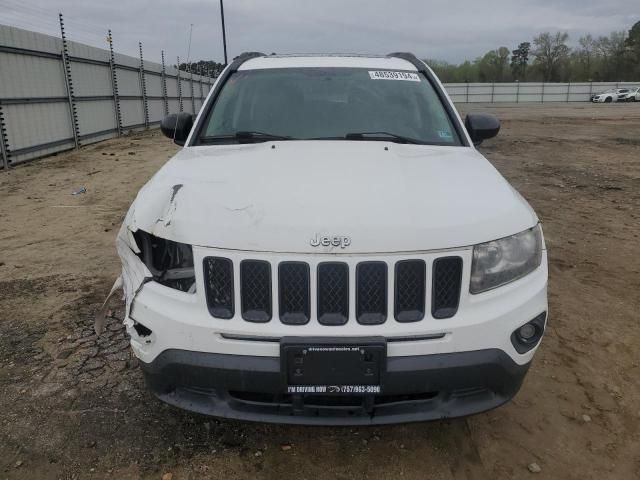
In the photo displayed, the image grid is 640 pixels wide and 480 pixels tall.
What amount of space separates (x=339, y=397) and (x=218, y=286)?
2.20ft

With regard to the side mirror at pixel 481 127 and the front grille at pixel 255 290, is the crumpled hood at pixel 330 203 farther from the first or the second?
the side mirror at pixel 481 127

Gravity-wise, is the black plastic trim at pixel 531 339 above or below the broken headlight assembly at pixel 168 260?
below

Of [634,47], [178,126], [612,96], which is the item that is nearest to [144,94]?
[178,126]

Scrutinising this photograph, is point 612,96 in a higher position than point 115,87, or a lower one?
lower

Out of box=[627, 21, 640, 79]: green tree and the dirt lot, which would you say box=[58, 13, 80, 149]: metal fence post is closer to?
the dirt lot

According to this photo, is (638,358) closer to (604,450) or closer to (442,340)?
(604,450)

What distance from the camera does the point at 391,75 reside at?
375cm

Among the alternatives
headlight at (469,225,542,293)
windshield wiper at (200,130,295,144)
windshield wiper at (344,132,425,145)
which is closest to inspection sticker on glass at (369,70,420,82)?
windshield wiper at (344,132,425,145)

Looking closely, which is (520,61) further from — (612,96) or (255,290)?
(255,290)

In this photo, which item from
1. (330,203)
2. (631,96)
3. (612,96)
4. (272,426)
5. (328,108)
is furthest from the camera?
(612,96)

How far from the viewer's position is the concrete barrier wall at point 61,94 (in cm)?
1066

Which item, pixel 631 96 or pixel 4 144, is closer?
pixel 4 144

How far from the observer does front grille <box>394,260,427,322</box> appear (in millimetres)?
2006

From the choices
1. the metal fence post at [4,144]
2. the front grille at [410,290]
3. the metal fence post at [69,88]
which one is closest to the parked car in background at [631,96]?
the metal fence post at [69,88]
